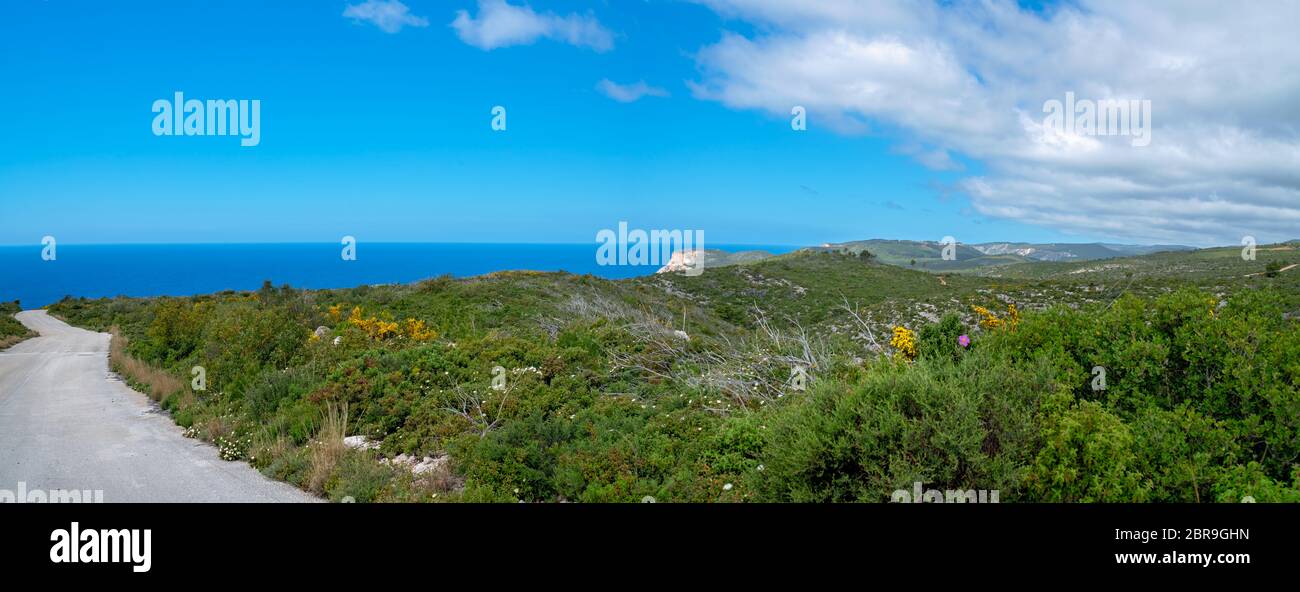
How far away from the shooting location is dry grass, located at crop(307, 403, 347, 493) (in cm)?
805

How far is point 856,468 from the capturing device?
5.23m

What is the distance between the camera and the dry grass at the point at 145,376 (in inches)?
548

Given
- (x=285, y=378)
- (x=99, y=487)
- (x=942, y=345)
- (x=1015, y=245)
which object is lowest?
(x=99, y=487)

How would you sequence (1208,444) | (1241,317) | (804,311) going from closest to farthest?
1. (1208,444)
2. (1241,317)
3. (804,311)

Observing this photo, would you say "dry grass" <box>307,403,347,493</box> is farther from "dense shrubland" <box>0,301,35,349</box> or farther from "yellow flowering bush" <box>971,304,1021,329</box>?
"dense shrubland" <box>0,301,35,349</box>

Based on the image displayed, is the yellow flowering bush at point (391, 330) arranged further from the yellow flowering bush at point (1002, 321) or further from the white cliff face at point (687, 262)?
the white cliff face at point (687, 262)

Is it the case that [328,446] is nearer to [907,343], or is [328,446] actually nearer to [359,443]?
[359,443]

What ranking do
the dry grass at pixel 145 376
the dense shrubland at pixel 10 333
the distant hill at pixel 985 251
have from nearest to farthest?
the dry grass at pixel 145 376, the dense shrubland at pixel 10 333, the distant hill at pixel 985 251

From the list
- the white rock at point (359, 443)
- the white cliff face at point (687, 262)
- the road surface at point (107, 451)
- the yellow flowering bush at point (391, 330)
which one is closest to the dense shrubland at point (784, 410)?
the white rock at point (359, 443)

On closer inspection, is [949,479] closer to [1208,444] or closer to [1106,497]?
[1106,497]

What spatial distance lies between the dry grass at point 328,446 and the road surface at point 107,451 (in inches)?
9.1

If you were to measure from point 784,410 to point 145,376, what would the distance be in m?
16.5
